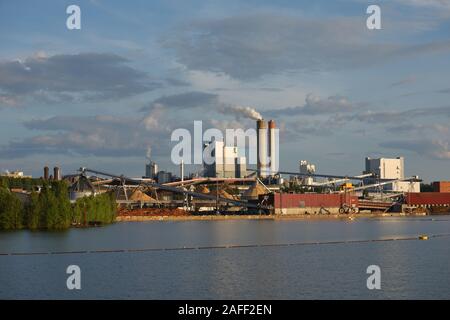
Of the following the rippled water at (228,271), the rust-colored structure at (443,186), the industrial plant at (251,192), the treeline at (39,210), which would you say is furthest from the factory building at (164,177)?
the rippled water at (228,271)

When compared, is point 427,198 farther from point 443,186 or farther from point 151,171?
point 151,171

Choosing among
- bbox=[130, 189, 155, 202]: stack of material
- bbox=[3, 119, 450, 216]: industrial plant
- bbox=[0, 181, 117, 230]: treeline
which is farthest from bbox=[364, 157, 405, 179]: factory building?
bbox=[0, 181, 117, 230]: treeline

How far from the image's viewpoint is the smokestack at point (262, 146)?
117 m

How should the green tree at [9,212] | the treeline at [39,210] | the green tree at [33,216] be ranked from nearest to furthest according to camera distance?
the green tree at [9,212]
the treeline at [39,210]
the green tree at [33,216]

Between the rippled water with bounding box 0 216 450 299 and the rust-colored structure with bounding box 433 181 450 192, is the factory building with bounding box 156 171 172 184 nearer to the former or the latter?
the rust-colored structure with bounding box 433 181 450 192

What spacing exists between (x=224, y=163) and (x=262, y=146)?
20712 millimetres

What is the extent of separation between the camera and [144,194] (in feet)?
371

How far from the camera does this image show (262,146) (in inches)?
4715

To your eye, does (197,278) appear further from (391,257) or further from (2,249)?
(2,249)

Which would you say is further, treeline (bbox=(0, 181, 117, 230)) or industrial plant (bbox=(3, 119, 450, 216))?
industrial plant (bbox=(3, 119, 450, 216))

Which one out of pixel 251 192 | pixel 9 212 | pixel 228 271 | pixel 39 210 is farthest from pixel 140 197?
pixel 228 271

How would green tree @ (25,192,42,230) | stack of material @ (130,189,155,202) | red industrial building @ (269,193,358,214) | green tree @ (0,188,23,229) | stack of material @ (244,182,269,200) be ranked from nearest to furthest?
green tree @ (0,188,23,229), green tree @ (25,192,42,230), red industrial building @ (269,193,358,214), stack of material @ (130,189,155,202), stack of material @ (244,182,269,200)

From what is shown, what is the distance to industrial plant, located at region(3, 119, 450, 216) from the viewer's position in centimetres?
10100

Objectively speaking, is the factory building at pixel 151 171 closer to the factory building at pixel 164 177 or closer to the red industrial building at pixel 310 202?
the factory building at pixel 164 177
